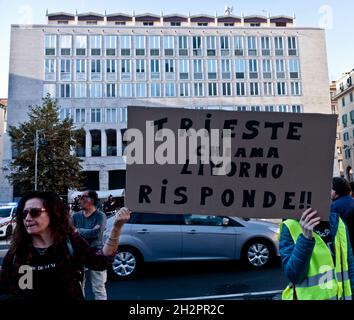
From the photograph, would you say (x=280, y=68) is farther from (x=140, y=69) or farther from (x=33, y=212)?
(x=33, y=212)

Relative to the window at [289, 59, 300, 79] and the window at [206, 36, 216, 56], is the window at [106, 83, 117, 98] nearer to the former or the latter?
the window at [206, 36, 216, 56]

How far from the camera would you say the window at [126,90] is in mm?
48375

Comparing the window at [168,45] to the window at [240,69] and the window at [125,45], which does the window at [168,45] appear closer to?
the window at [125,45]

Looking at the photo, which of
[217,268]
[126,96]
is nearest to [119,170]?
[126,96]

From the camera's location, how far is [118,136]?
4766 cm

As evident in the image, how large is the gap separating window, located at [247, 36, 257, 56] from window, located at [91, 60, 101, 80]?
20618 millimetres

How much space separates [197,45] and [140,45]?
25.6ft

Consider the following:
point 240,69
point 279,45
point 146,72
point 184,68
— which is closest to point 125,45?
point 146,72

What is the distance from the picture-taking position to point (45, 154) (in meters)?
30.9

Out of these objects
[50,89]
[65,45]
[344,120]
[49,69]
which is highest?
[65,45]

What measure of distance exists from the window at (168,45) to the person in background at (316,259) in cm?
4977

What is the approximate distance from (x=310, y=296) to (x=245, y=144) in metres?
1.00

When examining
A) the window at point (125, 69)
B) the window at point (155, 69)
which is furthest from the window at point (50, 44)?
the window at point (155, 69)

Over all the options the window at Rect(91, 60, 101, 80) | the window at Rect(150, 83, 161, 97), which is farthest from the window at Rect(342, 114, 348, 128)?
the window at Rect(91, 60, 101, 80)
